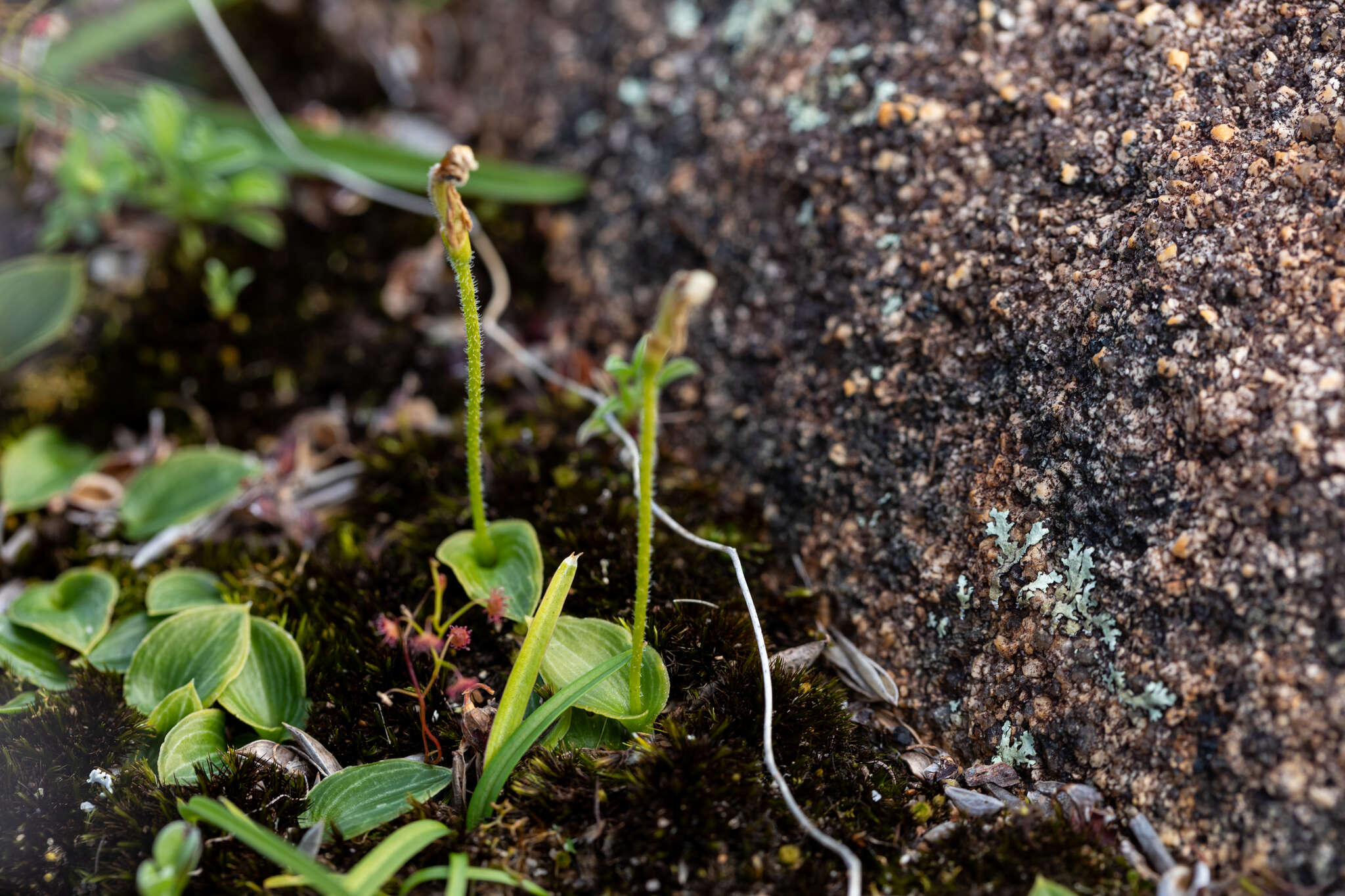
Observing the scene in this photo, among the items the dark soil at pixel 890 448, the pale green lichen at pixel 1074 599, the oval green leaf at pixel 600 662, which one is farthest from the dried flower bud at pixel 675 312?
the pale green lichen at pixel 1074 599

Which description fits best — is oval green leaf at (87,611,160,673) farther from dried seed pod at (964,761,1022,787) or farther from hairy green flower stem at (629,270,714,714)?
dried seed pod at (964,761,1022,787)

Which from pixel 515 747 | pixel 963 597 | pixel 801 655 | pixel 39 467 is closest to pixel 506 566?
pixel 515 747

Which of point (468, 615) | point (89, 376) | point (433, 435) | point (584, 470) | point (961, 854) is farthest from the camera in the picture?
point (89, 376)

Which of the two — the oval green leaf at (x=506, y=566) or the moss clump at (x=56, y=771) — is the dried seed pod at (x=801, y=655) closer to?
the oval green leaf at (x=506, y=566)

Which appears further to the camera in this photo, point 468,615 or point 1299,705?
point 468,615

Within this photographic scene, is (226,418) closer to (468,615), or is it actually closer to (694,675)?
(468,615)

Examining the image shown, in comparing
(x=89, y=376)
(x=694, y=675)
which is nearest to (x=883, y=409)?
(x=694, y=675)

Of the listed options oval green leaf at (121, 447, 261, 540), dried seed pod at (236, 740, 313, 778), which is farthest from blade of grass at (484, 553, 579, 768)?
oval green leaf at (121, 447, 261, 540)
